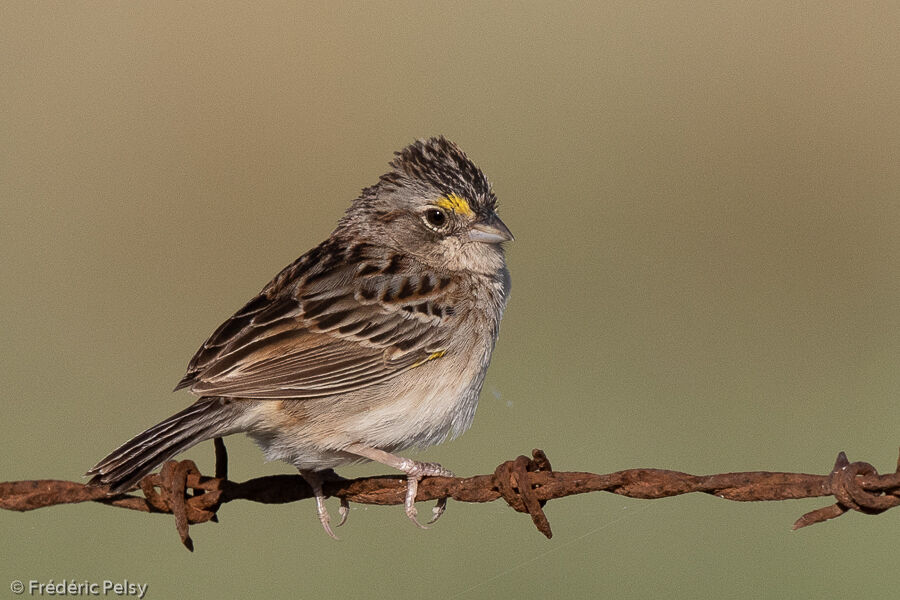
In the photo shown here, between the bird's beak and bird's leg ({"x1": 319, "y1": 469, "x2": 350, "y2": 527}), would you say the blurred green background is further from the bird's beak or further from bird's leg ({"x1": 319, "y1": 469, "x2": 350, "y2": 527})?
bird's leg ({"x1": 319, "y1": 469, "x2": 350, "y2": 527})

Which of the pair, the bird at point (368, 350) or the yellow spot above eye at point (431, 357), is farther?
the yellow spot above eye at point (431, 357)

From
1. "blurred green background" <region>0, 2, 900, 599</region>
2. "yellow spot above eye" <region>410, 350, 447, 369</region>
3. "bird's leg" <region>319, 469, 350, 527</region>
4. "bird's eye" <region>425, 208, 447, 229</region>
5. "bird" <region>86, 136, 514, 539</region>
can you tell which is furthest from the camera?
"blurred green background" <region>0, 2, 900, 599</region>

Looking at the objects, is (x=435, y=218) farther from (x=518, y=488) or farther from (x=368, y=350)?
(x=518, y=488)

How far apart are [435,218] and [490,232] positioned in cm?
34

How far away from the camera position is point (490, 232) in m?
6.84

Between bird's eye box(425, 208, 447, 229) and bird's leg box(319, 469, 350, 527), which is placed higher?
bird's eye box(425, 208, 447, 229)

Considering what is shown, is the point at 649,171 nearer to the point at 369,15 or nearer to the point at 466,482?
the point at 369,15

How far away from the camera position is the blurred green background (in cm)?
796

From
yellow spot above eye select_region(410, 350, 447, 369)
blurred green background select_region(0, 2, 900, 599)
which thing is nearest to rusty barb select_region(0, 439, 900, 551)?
yellow spot above eye select_region(410, 350, 447, 369)

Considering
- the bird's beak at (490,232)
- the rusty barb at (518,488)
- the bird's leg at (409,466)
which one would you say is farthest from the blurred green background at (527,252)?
the rusty barb at (518,488)

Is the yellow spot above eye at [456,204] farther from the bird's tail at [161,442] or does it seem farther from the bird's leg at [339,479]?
the bird's tail at [161,442]

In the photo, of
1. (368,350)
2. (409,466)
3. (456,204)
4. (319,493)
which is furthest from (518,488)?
(456,204)

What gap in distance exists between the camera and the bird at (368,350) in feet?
18.9

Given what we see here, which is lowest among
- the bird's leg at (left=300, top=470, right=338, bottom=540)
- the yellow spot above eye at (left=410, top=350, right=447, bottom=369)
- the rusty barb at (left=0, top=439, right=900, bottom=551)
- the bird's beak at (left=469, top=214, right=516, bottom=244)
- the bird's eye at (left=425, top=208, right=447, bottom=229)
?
the rusty barb at (left=0, top=439, right=900, bottom=551)
